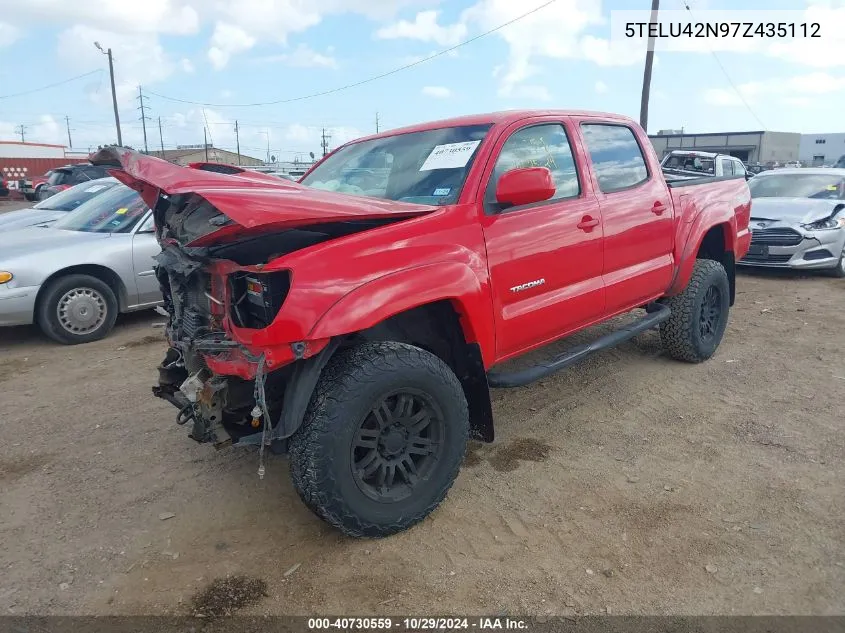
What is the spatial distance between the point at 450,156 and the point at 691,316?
8.80ft

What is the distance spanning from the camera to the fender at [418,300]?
251 cm

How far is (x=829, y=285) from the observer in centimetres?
839

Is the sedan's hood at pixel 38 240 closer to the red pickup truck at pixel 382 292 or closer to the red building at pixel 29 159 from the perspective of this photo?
the red pickup truck at pixel 382 292

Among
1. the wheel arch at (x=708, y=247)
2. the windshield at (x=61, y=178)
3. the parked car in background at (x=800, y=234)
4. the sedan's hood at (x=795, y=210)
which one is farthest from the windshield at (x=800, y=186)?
the windshield at (x=61, y=178)

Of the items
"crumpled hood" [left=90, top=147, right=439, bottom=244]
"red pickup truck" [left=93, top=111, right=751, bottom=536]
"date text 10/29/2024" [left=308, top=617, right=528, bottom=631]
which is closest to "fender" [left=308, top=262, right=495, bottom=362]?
"red pickup truck" [left=93, top=111, right=751, bottom=536]

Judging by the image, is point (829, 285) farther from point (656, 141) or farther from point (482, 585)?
point (656, 141)

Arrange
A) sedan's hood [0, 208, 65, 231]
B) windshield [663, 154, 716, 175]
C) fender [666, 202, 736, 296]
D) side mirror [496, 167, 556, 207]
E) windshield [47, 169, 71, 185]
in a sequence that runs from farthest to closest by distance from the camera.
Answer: windshield [47, 169, 71, 185]
windshield [663, 154, 716, 175]
sedan's hood [0, 208, 65, 231]
fender [666, 202, 736, 296]
side mirror [496, 167, 556, 207]

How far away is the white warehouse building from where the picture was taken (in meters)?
65.9

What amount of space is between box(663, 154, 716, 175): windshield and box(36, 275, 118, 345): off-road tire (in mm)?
12013

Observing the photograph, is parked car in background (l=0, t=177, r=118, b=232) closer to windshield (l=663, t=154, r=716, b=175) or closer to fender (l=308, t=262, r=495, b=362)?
fender (l=308, t=262, r=495, b=362)

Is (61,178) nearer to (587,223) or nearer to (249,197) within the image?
(587,223)

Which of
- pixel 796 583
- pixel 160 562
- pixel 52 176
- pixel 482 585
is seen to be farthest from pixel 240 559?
pixel 52 176

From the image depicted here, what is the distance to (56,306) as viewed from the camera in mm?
5887

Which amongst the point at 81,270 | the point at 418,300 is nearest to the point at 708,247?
the point at 418,300
